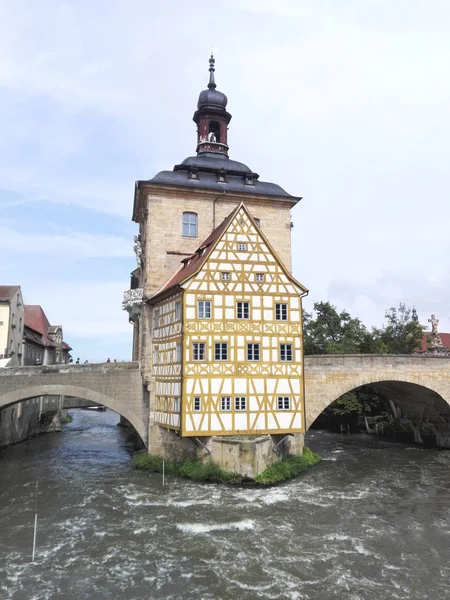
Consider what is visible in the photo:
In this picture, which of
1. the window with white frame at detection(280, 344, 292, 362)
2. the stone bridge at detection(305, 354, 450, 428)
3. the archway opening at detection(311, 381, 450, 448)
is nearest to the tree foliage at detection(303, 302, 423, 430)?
the archway opening at detection(311, 381, 450, 448)

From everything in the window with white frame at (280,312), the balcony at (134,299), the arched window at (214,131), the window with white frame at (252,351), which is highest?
the arched window at (214,131)

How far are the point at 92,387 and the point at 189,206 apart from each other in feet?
34.6

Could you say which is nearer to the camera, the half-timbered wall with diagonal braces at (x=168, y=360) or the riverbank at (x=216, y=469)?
the riverbank at (x=216, y=469)

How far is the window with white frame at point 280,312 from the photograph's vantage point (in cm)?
2192

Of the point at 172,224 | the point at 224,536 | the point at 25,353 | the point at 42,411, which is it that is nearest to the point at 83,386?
the point at 172,224

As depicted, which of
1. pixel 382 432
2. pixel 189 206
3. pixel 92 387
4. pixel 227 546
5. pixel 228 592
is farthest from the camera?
pixel 382 432

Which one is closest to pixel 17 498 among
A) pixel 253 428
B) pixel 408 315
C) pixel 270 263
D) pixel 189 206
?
pixel 253 428

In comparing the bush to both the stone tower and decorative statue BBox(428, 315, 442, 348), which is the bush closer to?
the stone tower

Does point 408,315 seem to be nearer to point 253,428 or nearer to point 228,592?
point 253,428

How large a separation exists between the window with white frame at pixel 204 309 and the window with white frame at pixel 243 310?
1255mm

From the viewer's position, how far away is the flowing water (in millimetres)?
11320

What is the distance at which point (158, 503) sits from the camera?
17.5 metres

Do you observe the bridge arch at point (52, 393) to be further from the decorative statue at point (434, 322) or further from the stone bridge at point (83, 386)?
the decorative statue at point (434, 322)

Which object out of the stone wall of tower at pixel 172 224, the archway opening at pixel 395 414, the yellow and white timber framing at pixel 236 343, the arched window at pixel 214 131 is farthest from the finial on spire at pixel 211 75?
the archway opening at pixel 395 414
